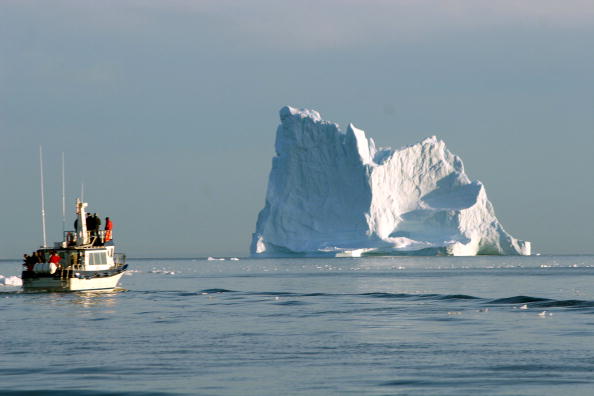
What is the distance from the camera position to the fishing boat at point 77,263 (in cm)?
4328

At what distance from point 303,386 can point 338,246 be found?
91680 mm

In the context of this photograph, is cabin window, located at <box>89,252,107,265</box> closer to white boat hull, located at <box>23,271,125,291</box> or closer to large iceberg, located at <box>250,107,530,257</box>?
white boat hull, located at <box>23,271,125,291</box>

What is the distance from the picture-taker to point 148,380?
16.1 metres

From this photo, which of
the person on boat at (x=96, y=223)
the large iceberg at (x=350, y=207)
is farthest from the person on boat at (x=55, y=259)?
the large iceberg at (x=350, y=207)

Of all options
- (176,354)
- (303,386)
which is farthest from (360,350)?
(303,386)

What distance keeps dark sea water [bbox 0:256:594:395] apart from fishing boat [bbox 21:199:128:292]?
5483 mm

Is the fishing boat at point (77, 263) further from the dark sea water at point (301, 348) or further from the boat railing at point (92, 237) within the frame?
the dark sea water at point (301, 348)

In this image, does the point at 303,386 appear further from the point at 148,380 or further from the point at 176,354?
the point at 176,354

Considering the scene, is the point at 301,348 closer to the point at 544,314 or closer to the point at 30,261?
the point at 544,314

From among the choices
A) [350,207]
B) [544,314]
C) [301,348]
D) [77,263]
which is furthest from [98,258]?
[350,207]

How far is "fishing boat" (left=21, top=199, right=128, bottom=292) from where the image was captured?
4328cm

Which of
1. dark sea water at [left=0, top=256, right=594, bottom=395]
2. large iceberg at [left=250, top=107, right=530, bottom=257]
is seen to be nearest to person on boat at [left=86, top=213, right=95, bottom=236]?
dark sea water at [left=0, top=256, right=594, bottom=395]

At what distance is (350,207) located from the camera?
108062mm

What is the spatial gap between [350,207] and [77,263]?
65806 mm
